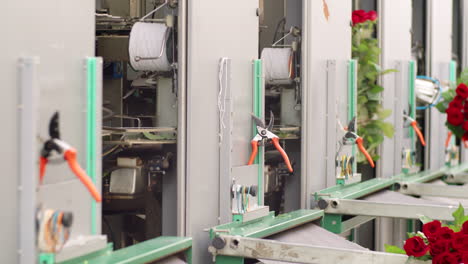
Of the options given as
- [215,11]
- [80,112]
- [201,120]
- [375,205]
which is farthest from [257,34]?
[80,112]

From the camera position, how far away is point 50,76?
1997mm

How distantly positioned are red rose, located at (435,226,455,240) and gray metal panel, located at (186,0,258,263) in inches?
30.8

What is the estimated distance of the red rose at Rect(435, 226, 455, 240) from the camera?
8.31 ft

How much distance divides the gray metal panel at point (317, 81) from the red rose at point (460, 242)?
130cm

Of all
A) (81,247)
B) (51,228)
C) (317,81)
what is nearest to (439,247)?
(81,247)

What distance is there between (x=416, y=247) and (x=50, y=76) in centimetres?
120

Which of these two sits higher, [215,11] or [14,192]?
[215,11]

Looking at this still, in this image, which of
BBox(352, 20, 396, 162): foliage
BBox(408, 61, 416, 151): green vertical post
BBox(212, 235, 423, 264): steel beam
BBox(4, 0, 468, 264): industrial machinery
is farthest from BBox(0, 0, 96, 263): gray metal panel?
BBox(408, 61, 416, 151): green vertical post

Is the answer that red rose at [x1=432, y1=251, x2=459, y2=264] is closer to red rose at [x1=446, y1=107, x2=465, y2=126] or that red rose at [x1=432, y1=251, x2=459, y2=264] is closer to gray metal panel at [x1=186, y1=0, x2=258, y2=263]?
gray metal panel at [x1=186, y1=0, x2=258, y2=263]

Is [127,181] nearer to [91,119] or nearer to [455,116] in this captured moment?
[91,119]

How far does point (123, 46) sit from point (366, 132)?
2162 mm

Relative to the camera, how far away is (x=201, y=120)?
281cm

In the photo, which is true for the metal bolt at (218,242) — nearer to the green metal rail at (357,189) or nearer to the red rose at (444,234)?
the red rose at (444,234)

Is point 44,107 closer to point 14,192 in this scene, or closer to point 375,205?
point 14,192
